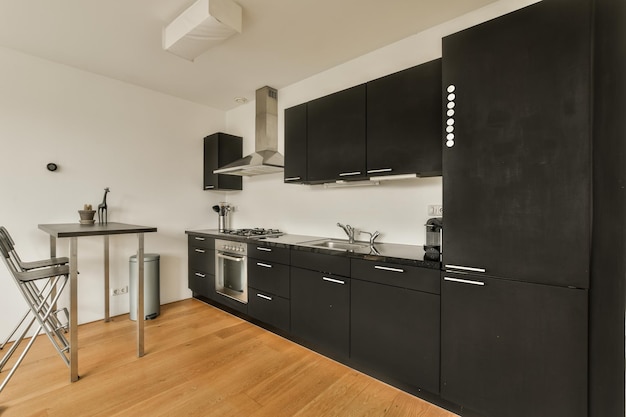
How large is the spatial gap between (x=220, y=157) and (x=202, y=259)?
53.5 inches

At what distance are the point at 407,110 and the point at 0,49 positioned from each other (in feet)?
11.9

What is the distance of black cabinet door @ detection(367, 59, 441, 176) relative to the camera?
1.98 m

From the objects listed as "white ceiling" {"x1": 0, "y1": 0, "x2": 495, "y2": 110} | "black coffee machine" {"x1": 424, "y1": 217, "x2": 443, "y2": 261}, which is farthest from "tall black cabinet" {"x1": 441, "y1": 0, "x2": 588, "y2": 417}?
"white ceiling" {"x1": 0, "y1": 0, "x2": 495, "y2": 110}

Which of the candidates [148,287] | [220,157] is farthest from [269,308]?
[220,157]

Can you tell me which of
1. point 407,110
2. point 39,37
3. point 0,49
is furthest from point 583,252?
point 0,49

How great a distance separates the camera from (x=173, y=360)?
2.33 m

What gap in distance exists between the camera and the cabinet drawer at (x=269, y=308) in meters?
2.60

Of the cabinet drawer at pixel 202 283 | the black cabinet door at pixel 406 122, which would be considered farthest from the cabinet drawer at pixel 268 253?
the black cabinet door at pixel 406 122

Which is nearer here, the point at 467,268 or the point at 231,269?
the point at 467,268

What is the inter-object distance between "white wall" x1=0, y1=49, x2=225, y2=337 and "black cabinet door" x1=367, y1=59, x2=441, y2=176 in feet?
8.91

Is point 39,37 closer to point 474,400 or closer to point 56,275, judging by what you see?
point 56,275

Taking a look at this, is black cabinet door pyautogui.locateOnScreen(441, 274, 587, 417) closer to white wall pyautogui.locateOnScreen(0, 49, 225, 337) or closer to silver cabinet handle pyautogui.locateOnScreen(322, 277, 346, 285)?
silver cabinet handle pyautogui.locateOnScreen(322, 277, 346, 285)

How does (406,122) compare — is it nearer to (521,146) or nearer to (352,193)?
(521,146)

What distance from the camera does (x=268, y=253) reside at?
8.99 feet
